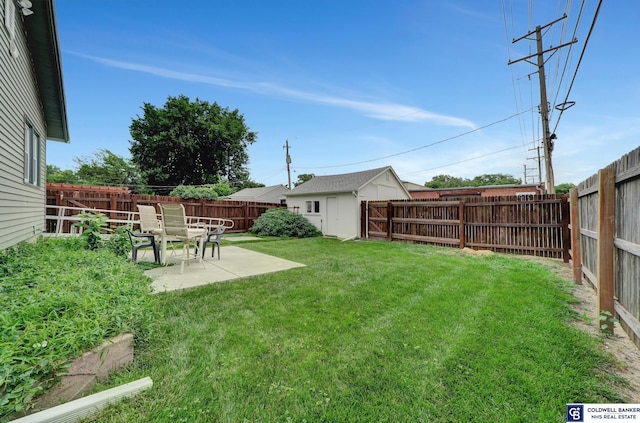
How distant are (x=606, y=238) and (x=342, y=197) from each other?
1084cm

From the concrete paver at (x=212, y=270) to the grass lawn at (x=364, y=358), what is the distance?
21.3 inches

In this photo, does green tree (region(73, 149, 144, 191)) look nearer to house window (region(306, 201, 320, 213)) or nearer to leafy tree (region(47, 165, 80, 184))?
leafy tree (region(47, 165, 80, 184))

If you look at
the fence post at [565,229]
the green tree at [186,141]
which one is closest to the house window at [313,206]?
the fence post at [565,229]

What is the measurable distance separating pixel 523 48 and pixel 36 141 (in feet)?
58.1

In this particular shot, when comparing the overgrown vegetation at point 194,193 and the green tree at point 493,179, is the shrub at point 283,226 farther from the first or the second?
the green tree at point 493,179

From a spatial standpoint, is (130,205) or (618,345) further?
(130,205)

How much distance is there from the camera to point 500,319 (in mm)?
2910

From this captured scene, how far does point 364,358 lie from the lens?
213 centimetres

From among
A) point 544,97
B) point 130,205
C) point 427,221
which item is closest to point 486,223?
point 427,221

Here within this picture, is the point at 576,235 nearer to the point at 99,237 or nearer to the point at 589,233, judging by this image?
the point at 589,233

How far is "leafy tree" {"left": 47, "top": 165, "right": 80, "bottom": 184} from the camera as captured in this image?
32.4 m

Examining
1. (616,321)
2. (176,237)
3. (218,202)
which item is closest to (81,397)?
(176,237)

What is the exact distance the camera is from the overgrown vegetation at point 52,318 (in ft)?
4.60

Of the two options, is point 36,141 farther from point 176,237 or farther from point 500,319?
point 500,319
